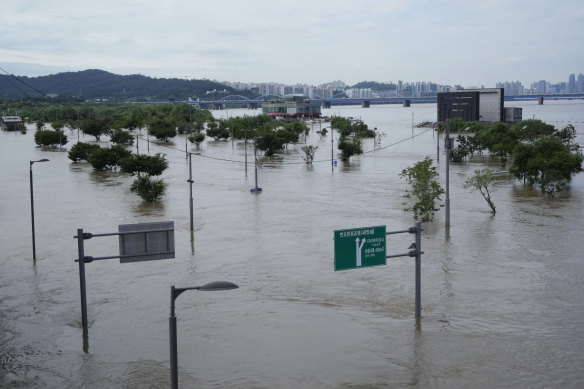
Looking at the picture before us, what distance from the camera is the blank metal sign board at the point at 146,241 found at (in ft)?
51.8

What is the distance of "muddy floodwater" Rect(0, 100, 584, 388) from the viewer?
1479 centimetres

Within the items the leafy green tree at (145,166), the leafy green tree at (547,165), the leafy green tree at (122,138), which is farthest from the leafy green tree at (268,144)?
the leafy green tree at (547,165)

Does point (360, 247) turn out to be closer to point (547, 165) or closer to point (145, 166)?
point (547, 165)

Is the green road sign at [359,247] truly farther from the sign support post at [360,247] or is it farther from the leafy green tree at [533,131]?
the leafy green tree at [533,131]

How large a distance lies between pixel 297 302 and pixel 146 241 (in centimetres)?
586

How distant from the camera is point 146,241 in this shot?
625 inches

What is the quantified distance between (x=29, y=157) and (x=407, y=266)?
63070mm

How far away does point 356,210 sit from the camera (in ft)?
119

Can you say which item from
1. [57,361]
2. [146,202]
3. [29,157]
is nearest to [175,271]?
[57,361]

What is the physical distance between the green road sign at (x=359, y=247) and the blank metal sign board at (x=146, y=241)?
420cm

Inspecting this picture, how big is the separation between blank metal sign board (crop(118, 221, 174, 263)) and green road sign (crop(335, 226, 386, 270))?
13.8ft

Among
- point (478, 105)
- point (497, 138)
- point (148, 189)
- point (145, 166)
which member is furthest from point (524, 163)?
point (478, 105)

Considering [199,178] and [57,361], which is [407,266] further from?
[199,178]

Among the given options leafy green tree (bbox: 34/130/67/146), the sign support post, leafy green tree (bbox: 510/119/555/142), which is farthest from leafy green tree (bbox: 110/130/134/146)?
the sign support post
